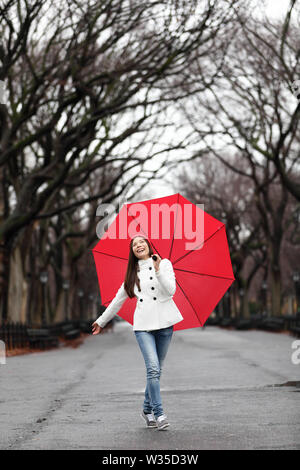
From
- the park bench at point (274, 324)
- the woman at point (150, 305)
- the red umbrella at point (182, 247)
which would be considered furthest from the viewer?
the park bench at point (274, 324)

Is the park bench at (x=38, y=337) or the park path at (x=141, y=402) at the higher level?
the park path at (x=141, y=402)

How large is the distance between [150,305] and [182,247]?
1.09 m

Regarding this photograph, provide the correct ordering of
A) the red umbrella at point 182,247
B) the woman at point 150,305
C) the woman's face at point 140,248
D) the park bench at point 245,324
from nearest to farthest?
the woman at point 150,305
the woman's face at point 140,248
the red umbrella at point 182,247
the park bench at point 245,324

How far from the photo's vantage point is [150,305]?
22.7 ft

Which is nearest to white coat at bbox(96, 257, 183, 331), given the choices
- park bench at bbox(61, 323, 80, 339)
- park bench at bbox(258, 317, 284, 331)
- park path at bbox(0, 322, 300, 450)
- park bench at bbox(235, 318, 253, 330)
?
park path at bbox(0, 322, 300, 450)

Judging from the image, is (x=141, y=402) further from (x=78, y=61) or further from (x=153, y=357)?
(x=78, y=61)

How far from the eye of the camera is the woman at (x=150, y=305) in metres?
6.87

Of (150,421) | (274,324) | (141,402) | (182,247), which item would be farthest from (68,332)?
(150,421)

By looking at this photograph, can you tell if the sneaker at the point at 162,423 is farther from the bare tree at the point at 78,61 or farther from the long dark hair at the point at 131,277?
the bare tree at the point at 78,61

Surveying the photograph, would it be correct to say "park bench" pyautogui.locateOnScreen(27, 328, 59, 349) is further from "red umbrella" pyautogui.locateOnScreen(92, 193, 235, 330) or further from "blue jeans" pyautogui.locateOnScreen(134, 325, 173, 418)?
"blue jeans" pyautogui.locateOnScreen(134, 325, 173, 418)

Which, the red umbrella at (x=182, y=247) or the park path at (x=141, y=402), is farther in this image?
the red umbrella at (x=182, y=247)

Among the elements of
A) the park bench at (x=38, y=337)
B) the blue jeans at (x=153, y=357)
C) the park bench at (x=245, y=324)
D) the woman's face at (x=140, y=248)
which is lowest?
the park bench at (x=245, y=324)

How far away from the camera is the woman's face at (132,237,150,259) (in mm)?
6969

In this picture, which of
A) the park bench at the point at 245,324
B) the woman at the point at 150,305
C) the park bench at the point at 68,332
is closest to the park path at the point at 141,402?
the woman at the point at 150,305
